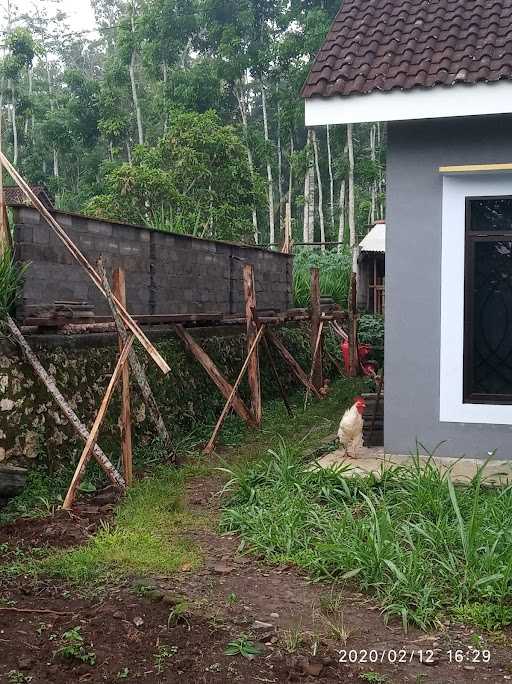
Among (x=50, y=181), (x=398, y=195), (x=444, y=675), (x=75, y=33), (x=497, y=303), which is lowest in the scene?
(x=444, y=675)

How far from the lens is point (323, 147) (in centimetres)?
3231

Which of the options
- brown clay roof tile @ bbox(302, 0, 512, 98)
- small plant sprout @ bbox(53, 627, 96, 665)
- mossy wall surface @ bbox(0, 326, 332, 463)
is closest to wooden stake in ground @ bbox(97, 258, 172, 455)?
mossy wall surface @ bbox(0, 326, 332, 463)

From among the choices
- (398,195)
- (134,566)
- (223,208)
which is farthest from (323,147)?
(134,566)

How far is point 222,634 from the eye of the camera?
3.67 metres

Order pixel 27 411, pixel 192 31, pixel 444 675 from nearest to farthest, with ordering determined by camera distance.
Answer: pixel 444 675 → pixel 27 411 → pixel 192 31

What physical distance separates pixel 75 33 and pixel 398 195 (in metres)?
44.6

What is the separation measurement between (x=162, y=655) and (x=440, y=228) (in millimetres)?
4201

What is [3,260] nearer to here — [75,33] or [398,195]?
[398,195]

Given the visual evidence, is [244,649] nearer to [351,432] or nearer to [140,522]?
[140,522]

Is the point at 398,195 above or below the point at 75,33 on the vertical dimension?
below

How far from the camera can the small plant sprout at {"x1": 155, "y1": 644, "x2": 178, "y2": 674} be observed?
3355mm

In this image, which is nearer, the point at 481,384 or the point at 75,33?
the point at 481,384

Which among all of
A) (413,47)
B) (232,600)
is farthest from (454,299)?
(232,600)

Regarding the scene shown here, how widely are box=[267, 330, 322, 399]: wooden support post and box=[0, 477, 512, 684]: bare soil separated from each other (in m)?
5.43
